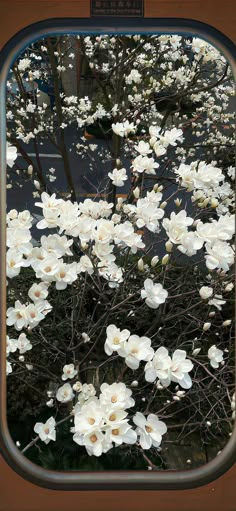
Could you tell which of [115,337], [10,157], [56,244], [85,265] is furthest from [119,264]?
[10,157]

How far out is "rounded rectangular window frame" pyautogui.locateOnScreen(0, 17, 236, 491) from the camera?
3.30 ft

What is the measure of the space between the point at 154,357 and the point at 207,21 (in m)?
0.81

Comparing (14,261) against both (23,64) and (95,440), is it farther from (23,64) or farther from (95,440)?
(23,64)

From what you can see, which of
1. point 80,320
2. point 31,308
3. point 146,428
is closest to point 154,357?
point 146,428

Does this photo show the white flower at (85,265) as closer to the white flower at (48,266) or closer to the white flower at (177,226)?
the white flower at (48,266)

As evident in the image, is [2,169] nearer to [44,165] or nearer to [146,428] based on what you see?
[146,428]

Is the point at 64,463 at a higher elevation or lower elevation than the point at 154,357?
lower

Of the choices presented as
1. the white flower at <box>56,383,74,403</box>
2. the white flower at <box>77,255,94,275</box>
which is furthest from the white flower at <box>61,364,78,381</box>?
the white flower at <box>77,255,94,275</box>

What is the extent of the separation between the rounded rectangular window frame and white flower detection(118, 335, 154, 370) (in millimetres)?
267

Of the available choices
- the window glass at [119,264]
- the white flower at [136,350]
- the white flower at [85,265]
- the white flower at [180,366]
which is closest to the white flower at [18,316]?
the window glass at [119,264]

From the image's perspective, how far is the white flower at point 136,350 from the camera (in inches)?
46.9

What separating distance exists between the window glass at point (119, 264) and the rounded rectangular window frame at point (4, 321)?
9cm

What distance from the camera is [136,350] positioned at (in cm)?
121

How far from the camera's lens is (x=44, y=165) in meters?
2.52
